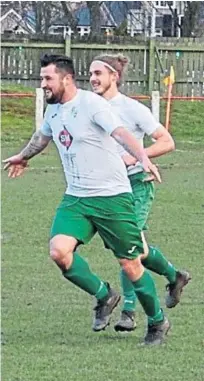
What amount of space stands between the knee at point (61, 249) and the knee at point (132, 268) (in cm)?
34

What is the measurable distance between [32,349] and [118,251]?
0.83m

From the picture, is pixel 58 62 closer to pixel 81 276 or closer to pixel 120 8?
pixel 81 276

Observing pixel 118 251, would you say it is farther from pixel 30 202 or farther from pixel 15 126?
pixel 15 126

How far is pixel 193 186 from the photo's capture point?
1838cm

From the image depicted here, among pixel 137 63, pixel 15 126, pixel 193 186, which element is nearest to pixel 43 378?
pixel 193 186

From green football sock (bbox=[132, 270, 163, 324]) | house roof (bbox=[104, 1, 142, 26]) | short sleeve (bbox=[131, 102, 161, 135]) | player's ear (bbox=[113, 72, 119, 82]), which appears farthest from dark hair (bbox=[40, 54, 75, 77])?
house roof (bbox=[104, 1, 142, 26])

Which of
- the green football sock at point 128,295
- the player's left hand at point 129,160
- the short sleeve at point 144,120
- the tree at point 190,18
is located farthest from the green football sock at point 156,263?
the tree at point 190,18

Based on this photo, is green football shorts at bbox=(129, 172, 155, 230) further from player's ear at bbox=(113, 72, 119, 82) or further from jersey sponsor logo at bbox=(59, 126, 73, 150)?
jersey sponsor logo at bbox=(59, 126, 73, 150)

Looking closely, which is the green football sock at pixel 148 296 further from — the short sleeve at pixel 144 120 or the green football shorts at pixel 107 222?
the short sleeve at pixel 144 120

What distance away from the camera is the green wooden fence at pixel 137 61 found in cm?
3284

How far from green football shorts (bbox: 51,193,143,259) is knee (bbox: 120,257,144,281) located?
43mm

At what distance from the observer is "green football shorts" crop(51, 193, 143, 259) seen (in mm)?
7613

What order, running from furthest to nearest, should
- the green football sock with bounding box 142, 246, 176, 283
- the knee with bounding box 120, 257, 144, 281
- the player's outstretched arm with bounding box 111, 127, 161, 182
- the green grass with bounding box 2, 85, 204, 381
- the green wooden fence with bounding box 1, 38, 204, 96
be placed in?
the green wooden fence with bounding box 1, 38, 204, 96 → the green football sock with bounding box 142, 246, 176, 283 → the knee with bounding box 120, 257, 144, 281 → the player's outstretched arm with bounding box 111, 127, 161, 182 → the green grass with bounding box 2, 85, 204, 381

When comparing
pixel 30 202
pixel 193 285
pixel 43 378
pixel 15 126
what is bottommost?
pixel 15 126
